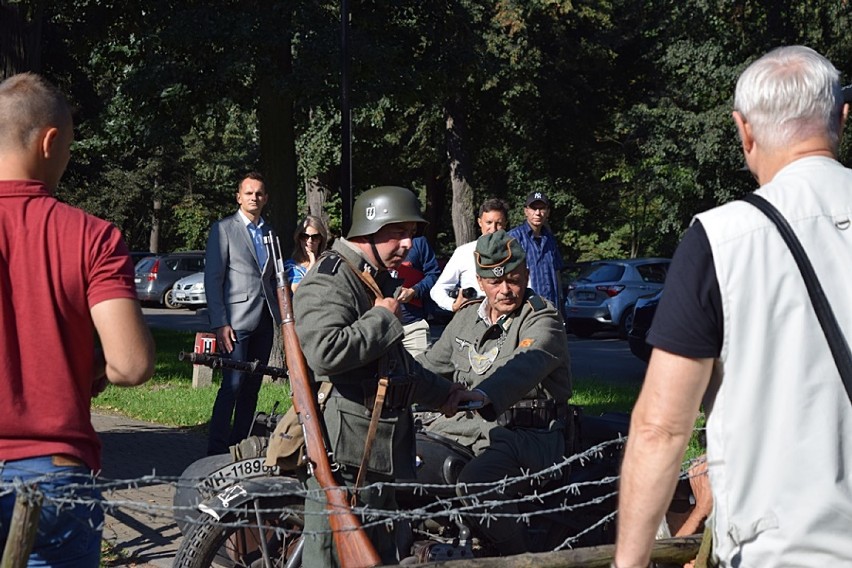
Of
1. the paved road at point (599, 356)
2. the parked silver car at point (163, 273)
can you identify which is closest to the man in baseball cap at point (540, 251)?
the paved road at point (599, 356)

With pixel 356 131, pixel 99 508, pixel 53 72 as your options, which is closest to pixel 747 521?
pixel 99 508

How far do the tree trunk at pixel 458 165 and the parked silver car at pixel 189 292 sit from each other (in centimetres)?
785

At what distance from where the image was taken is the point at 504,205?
9359 millimetres

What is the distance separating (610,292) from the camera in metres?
24.2

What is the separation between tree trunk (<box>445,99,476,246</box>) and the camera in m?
32.8

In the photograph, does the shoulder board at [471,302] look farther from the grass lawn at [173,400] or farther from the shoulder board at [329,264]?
the grass lawn at [173,400]

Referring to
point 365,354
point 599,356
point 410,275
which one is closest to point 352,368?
point 365,354

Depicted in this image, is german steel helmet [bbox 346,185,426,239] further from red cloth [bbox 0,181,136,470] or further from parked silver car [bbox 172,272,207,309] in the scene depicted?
parked silver car [bbox 172,272,207,309]

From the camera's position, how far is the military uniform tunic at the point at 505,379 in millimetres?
5141

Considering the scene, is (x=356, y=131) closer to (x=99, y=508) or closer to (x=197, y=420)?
(x=197, y=420)

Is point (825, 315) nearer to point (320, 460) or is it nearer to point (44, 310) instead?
point (44, 310)

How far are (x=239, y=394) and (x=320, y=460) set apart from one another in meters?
4.18

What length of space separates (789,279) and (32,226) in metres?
1.80

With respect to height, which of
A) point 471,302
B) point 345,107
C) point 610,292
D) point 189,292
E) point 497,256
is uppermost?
Result: point 345,107
